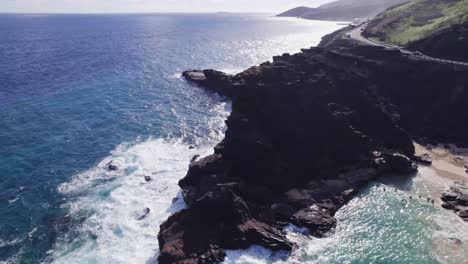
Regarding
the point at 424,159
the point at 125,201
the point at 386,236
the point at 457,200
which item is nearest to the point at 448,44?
the point at 424,159

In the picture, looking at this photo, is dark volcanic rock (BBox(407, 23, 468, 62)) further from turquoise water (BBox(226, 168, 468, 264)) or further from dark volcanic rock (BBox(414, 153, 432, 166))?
turquoise water (BBox(226, 168, 468, 264))

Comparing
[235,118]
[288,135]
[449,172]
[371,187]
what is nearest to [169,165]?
[235,118]

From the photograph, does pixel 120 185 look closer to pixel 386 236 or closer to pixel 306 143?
pixel 306 143

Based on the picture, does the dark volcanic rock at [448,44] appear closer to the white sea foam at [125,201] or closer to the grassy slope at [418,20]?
the grassy slope at [418,20]

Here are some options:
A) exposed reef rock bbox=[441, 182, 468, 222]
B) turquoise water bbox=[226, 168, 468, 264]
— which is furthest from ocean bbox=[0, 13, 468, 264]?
exposed reef rock bbox=[441, 182, 468, 222]

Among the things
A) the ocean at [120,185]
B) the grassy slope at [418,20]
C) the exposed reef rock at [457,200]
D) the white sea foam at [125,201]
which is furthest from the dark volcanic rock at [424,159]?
the grassy slope at [418,20]
